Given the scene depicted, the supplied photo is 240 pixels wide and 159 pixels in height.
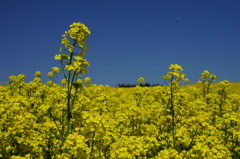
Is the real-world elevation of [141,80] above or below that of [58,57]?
above

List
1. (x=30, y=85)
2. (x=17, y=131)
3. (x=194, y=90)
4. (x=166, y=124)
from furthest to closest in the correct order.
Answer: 1. (x=194, y=90)
2. (x=30, y=85)
3. (x=166, y=124)
4. (x=17, y=131)

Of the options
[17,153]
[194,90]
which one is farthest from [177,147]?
[194,90]

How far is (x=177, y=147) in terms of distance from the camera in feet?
20.0

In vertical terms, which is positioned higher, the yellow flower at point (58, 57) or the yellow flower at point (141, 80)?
the yellow flower at point (141, 80)

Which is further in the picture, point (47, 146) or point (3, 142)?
point (47, 146)

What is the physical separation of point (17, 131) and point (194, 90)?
12349mm

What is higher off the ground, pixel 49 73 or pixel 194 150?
pixel 49 73

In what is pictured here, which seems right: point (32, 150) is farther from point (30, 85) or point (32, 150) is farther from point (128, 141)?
point (30, 85)

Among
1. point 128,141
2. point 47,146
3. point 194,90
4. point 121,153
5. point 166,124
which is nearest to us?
point 121,153

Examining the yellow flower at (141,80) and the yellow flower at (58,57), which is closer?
the yellow flower at (58,57)

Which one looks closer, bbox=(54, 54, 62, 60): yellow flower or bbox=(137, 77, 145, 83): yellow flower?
bbox=(54, 54, 62, 60): yellow flower

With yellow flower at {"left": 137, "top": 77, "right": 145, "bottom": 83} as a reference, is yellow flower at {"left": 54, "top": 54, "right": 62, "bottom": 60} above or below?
below

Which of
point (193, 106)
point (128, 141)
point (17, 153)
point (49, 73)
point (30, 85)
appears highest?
point (49, 73)

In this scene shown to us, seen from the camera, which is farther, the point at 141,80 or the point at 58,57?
the point at 141,80
